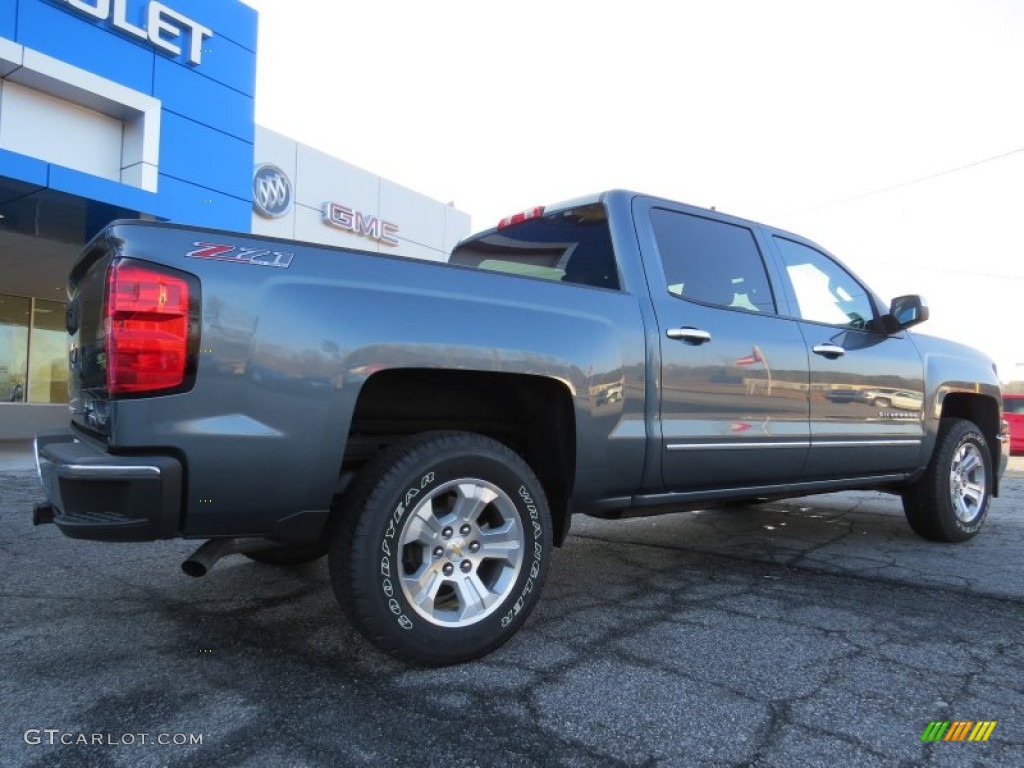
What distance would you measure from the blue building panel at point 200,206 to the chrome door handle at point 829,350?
9.93 metres

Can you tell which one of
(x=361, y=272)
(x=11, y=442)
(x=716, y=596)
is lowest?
(x=11, y=442)

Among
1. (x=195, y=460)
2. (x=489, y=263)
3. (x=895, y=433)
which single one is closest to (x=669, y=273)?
(x=489, y=263)

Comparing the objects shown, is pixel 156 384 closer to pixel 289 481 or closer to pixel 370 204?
pixel 289 481

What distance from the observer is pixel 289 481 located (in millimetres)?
2256

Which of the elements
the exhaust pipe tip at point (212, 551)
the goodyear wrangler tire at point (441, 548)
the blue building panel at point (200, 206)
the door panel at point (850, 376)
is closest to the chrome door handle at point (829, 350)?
the door panel at point (850, 376)

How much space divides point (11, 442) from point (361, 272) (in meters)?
14.6

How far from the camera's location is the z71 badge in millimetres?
2150

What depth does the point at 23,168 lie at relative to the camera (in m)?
8.59

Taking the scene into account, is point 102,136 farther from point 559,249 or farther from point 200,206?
point 559,249

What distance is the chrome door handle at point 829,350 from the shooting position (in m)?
3.85

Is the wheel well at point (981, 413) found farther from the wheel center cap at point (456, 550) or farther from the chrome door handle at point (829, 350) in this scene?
the wheel center cap at point (456, 550)

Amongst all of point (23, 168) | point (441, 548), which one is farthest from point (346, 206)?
point (441, 548)

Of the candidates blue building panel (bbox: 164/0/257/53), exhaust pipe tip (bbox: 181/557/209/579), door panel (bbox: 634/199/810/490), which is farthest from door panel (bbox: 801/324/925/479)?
blue building panel (bbox: 164/0/257/53)

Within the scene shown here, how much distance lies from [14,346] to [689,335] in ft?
52.5
